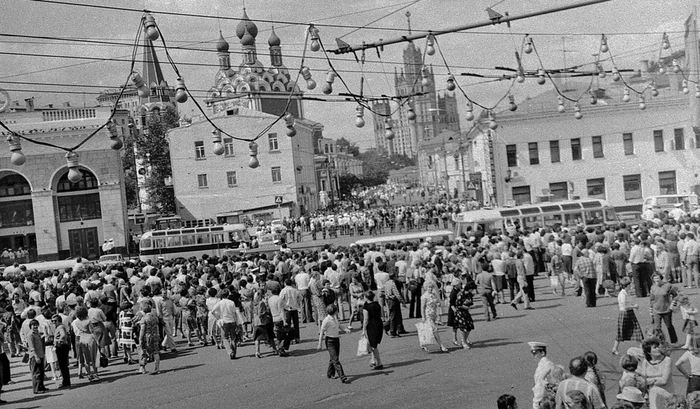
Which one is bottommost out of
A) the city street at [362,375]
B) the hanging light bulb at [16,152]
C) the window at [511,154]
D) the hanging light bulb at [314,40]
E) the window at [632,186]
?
the city street at [362,375]

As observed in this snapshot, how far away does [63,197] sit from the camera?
5212cm

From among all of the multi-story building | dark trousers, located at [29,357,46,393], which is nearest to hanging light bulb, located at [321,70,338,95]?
dark trousers, located at [29,357,46,393]

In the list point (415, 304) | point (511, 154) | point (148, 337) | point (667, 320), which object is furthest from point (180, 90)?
point (511, 154)

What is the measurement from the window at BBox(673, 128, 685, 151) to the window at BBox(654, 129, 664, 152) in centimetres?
85

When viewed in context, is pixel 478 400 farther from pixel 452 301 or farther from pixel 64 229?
pixel 64 229

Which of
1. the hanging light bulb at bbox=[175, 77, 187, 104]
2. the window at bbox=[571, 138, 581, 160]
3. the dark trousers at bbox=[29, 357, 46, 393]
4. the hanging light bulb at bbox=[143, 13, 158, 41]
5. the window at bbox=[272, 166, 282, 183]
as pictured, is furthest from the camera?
the window at bbox=[272, 166, 282, 183]

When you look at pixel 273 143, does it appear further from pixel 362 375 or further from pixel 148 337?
pixel 362 375

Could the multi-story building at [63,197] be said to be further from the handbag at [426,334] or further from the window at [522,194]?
the handbag at [426,334]

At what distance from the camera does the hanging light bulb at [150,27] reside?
1638 centimetres

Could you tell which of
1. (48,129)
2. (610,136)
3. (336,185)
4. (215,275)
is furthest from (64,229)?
(336,185)

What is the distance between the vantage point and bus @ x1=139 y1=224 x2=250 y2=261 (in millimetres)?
44812

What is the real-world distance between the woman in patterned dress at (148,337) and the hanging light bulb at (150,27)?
18.7ft

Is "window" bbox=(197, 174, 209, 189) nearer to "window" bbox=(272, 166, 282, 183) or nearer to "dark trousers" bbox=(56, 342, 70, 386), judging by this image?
"window" bbox=(272, 166, 282, 183)

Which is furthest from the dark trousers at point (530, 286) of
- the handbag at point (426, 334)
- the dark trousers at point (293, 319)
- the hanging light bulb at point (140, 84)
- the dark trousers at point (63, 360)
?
the dark trousers at point (63, 360)
